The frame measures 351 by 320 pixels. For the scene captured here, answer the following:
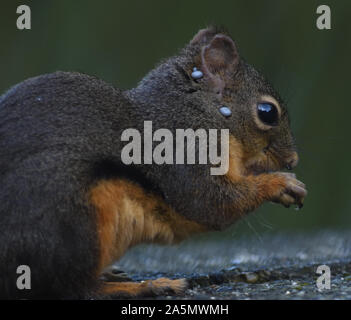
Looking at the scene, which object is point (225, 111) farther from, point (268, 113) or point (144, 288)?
point (144, 288)

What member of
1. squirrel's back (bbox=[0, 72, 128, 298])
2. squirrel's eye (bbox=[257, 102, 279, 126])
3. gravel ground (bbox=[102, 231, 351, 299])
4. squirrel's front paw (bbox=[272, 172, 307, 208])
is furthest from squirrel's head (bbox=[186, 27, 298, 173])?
squirrel's back (bbox=[0, 72, 128, 298])

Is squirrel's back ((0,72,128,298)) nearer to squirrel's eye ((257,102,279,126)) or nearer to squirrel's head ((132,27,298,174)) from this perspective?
squirrel's head ((132,27,298,174))

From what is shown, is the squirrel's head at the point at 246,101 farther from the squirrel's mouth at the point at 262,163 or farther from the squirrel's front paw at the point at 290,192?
the squirrel's front paw at the point at 290,192

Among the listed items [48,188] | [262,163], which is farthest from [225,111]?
[48,188]

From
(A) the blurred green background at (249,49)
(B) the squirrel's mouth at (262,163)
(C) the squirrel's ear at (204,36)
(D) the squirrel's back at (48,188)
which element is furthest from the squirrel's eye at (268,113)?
(A) the blurred green background at (249,49)
